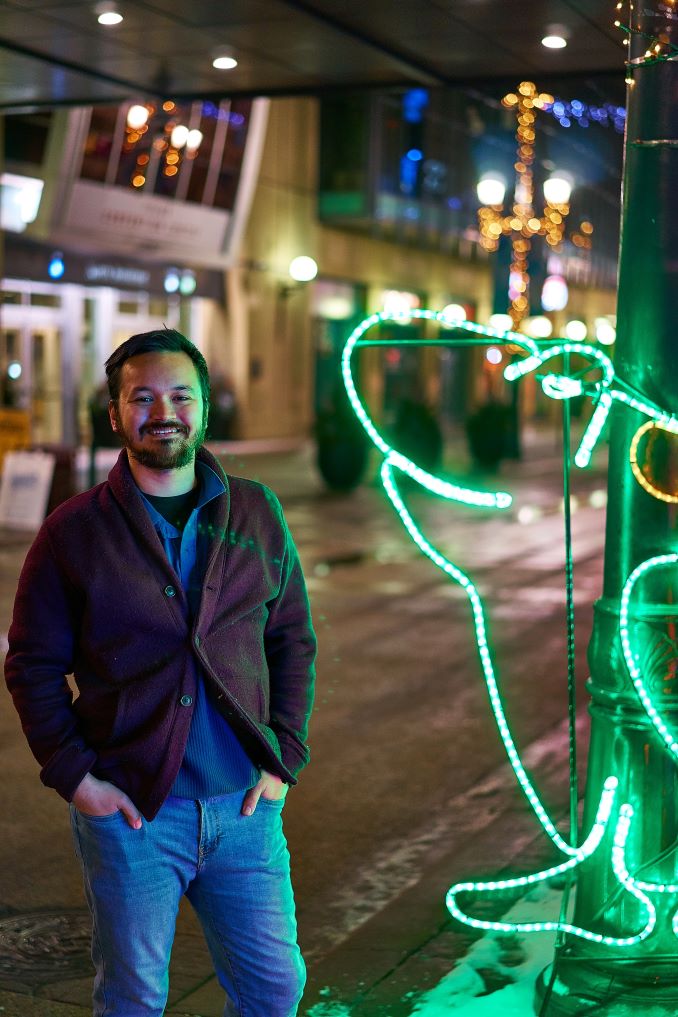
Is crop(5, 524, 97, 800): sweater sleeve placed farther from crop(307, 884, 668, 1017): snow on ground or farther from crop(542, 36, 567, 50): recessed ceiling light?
crop(542, 36, 567, 50): recessed ceiling light

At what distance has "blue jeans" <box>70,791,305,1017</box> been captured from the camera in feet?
9.70

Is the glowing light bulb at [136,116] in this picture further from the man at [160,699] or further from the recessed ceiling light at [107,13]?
the man at [160,699]

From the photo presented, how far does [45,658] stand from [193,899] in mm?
660

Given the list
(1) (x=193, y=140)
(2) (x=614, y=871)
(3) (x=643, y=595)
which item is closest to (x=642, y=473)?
(3) (x=643, y=595)

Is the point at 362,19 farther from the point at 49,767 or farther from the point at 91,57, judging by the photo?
the point at 49,767

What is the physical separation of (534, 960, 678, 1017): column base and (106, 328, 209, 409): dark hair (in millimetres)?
2191

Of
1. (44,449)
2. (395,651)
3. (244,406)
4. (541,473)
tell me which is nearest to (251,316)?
(244,406)

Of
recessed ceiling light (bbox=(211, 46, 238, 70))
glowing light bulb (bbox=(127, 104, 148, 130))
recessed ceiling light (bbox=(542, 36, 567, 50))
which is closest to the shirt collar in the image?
recessed ceiling light (bbox=(542, 36, 567, 50))

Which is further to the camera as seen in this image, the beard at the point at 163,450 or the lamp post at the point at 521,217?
the lamp post at the point at 521,217

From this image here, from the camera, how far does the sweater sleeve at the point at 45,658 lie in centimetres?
297

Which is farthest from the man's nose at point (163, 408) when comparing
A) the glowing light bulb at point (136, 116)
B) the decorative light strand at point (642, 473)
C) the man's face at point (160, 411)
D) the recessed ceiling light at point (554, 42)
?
the glowing light bulb at point (136, 116)

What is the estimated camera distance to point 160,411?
3025 millimetres

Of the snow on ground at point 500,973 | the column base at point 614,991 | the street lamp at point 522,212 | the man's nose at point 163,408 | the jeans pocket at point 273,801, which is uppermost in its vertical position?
the street lamp at point 522,212

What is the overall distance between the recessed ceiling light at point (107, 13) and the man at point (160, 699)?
403 centimetres
